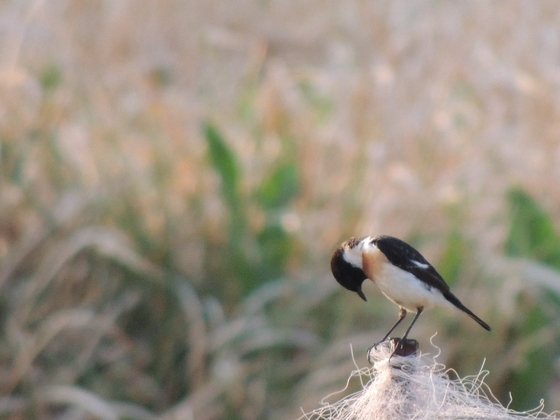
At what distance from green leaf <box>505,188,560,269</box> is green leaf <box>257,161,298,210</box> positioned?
734 millimetres

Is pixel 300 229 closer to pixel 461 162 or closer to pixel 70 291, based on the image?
pixel 461 162

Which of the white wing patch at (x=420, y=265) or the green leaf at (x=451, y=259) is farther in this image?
the green leaf at (x=451, y=259)

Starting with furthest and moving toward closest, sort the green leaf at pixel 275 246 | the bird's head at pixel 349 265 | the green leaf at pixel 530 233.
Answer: the green leaf at pixel 275 246
the green leaf at pixel 530 233
the bird's head at pixel 349 265

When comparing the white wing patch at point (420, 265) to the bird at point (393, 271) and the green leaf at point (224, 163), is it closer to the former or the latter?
the bird at point (393, 271)

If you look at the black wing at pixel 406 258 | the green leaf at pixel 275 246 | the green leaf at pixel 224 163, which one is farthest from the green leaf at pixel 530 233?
the black wing at pixel 406 258

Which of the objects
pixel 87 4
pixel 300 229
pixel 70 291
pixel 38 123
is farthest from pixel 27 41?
pixel 300 229

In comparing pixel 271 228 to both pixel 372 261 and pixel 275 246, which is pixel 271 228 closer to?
pixel 275 246

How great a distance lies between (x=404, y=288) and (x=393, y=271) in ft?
0.09

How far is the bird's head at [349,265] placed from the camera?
3.42 ft

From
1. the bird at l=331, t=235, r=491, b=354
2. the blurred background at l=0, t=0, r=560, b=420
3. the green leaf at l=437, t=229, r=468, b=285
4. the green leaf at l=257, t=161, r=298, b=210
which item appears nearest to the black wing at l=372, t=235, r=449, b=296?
the bird at l=331, t=235, r=491, b=354

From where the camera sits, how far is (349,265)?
107 cm

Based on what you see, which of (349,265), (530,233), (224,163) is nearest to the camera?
(349,265)

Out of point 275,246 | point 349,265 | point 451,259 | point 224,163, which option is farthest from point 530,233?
point 349,265

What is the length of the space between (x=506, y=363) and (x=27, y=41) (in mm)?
2583
